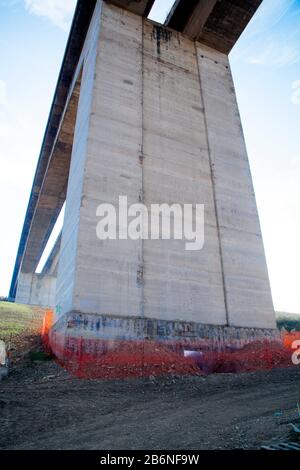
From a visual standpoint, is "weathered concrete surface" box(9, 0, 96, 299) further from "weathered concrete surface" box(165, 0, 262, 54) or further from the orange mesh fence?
the orange mesh fence

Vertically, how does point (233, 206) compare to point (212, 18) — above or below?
below

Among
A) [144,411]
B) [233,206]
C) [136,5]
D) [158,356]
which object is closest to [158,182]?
[233,206]

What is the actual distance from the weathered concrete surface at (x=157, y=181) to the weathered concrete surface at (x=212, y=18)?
24.3 inches

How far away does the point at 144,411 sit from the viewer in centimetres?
533

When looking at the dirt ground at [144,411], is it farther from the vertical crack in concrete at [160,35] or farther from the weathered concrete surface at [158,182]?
the vertical crack in concrete at [160,35]

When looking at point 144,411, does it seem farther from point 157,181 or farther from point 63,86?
point 63,86

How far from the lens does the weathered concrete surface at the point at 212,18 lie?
14.0 m

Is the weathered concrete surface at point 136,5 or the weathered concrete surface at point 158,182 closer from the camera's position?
the weathered concrete surface at point 158,182

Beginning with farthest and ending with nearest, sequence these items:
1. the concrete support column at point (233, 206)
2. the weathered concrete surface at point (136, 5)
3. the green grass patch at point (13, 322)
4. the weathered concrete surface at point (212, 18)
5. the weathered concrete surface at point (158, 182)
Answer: the green grass patch at point (13, 322) < the weathered concrete surface at point (212, 18) < the weathered concrete surface at point (136, 5) < the concrete support column at point (233, 206) < the weathered concrete surface at point (158, 182)

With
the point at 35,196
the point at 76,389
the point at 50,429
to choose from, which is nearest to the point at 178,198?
the point at 76,389

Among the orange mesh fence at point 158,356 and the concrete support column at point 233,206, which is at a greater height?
the concrete support column at point 233,206

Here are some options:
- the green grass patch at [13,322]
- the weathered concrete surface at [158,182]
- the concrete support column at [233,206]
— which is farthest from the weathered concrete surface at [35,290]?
the concrete support column at [233,206]

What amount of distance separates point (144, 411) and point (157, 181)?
23.6ft

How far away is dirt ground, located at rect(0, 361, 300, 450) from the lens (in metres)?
3.76
